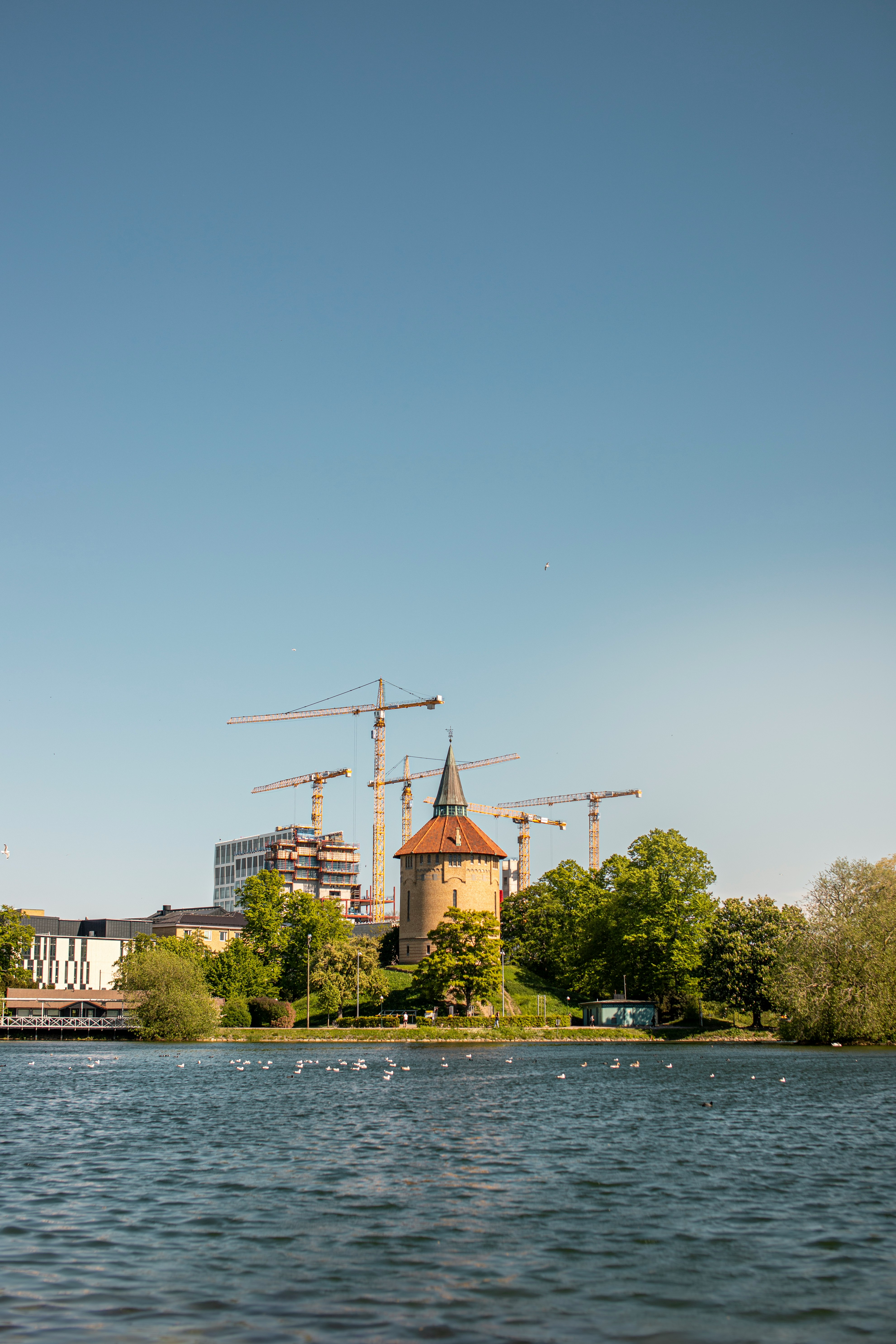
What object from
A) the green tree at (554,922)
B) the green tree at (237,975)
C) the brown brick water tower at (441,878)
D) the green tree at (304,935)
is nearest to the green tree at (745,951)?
the green tree at (554,922)

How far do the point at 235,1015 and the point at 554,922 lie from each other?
36009mm

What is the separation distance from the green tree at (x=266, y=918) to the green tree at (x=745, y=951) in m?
35.9

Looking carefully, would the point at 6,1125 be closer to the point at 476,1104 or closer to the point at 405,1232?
the point at 476,1104

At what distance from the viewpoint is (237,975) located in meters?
95.2

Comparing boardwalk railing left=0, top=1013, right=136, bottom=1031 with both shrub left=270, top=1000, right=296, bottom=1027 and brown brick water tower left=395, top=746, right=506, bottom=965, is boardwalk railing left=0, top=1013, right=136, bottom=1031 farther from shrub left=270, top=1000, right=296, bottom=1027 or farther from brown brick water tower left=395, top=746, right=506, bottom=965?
brown brick water tower left=395, top=746, right=506, bottom=965

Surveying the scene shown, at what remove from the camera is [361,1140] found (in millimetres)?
28875

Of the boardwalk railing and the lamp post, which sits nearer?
the lamp post

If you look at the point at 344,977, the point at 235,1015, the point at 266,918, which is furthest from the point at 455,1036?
the point at 266,918

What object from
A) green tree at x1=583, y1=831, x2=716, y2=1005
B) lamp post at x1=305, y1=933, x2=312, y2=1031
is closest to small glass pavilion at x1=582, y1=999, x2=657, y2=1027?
green tree at x1=583, y1=831, x2=716, y2=1005

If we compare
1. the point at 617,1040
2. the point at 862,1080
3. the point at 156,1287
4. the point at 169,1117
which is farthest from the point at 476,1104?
the point at 617,1040

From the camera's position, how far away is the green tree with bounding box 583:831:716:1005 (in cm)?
9131

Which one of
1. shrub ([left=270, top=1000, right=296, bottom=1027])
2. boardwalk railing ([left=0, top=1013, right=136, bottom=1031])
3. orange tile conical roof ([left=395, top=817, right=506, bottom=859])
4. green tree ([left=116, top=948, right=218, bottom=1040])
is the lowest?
boardwalk railing ([left=0, top=1013, right=136, bottom=1031])

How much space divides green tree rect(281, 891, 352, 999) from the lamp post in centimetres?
25

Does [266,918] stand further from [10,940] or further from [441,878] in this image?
[10,940]
